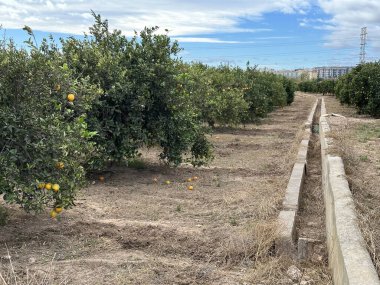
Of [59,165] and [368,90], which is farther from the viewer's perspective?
[368,90]

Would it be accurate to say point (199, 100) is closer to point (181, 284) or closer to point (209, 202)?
point (209, 202)

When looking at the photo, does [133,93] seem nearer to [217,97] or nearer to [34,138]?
[34,138]

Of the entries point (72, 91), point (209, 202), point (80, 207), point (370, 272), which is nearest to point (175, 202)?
point (209, 202)

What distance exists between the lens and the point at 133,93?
751 centimetres

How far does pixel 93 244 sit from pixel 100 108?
3.18 metres

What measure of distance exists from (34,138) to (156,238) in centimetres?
156

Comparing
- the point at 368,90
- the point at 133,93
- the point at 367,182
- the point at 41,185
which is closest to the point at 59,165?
the point at 41,185

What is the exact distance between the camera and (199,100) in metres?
13.6

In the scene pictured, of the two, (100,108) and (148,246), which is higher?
(100,108)

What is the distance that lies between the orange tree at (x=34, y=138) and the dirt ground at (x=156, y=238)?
0.49m

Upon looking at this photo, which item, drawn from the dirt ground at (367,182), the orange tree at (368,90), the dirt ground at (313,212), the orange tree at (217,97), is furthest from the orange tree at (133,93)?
the orange tree at (368,90)

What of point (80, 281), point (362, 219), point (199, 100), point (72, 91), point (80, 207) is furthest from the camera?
point (199, 100)

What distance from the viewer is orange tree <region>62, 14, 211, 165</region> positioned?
23.8ft

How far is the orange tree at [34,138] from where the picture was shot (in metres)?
4.20
